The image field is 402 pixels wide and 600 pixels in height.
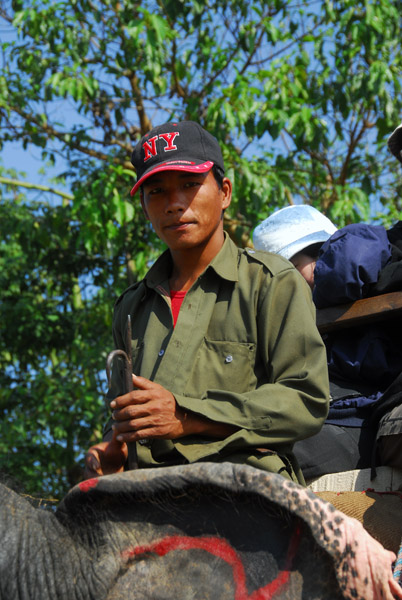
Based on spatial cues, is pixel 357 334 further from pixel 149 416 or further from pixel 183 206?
pixel 149 416

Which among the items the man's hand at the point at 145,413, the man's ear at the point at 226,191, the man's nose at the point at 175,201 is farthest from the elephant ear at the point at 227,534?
the man's ear at the point at 226,191

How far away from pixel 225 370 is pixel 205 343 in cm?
A: 9

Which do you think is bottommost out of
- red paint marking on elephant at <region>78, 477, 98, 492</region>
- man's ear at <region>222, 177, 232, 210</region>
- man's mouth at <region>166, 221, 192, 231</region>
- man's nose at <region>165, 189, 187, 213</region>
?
red paint marking on elephant at <region>78, 477, 98, 492</region>

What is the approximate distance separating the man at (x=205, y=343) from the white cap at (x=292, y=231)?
83 cm

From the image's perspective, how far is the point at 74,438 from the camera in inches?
282

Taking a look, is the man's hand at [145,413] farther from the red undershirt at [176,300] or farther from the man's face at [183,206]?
the man's face at [183,206]

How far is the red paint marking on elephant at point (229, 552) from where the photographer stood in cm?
131

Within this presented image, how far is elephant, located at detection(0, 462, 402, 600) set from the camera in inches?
51.3

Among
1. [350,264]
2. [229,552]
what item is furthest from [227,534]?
[350,264]

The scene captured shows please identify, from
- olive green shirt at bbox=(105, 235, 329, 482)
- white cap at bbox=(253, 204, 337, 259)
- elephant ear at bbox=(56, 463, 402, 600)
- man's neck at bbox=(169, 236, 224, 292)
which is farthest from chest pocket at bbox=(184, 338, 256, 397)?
white cap at bbox=(253, 204, 337, 259)

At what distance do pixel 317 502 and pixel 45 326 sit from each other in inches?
262

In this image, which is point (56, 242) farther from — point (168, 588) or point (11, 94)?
point (168, 588)

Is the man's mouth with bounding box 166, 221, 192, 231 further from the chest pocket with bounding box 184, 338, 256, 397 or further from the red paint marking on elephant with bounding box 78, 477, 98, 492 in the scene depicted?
the red paint marking on elephant with bounding box 78, 477, 98, 492

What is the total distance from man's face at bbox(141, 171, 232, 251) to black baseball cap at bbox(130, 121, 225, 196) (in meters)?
0.04
